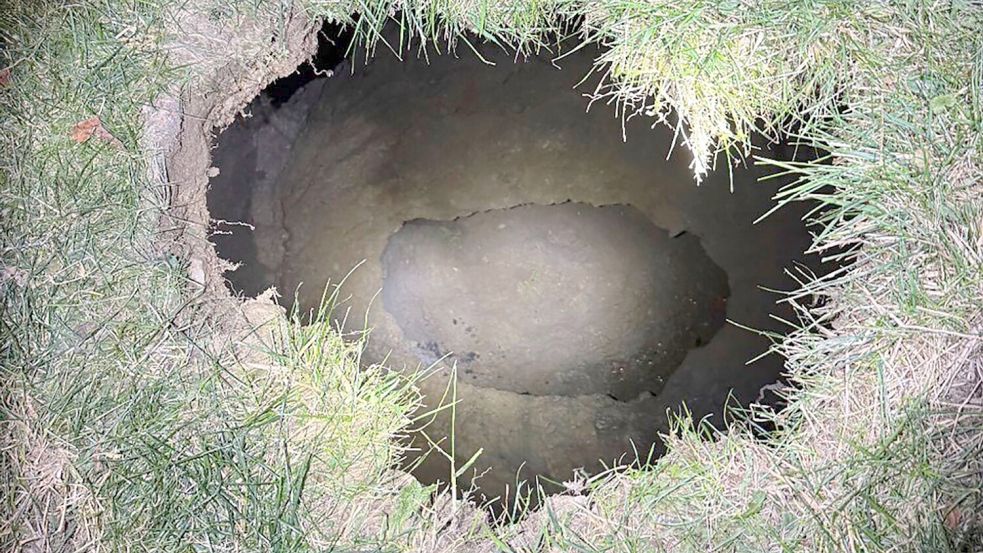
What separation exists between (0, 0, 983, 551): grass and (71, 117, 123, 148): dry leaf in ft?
0.05

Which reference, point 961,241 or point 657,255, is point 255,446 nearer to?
point 657,255

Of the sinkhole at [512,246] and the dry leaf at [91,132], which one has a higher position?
the dry leaf at [91,132]

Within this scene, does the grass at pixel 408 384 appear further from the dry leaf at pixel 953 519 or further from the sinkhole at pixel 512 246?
the sinkhole at pixel 512 246

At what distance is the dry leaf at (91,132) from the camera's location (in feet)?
4.92

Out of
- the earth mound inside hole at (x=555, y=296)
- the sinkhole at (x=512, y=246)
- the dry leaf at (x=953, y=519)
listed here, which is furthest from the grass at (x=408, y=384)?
the earth mound inside hole at (x=555, y=296)

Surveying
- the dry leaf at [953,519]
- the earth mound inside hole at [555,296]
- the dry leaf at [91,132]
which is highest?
the dry leaf at [91,132]

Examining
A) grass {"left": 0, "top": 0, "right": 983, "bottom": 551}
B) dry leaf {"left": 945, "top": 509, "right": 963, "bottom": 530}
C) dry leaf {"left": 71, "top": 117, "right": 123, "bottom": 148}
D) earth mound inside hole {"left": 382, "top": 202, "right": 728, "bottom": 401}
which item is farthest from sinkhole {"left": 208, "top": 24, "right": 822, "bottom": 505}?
dry leaf {"left": 945, "top": 509, "right": 963, "bottom": 530}

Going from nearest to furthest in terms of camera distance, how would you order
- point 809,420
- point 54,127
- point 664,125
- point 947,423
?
point 947,423 → point 809,420 → point 54,127 → point 664,125

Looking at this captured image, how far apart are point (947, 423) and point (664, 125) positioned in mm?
938

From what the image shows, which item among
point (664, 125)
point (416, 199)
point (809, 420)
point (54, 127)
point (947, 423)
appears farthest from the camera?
point (416, 199)

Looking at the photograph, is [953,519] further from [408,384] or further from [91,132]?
[91,132]

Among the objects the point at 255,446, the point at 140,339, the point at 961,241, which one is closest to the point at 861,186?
the point at 961,241

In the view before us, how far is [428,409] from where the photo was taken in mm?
1647

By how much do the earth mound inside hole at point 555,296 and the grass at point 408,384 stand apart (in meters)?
0.22
